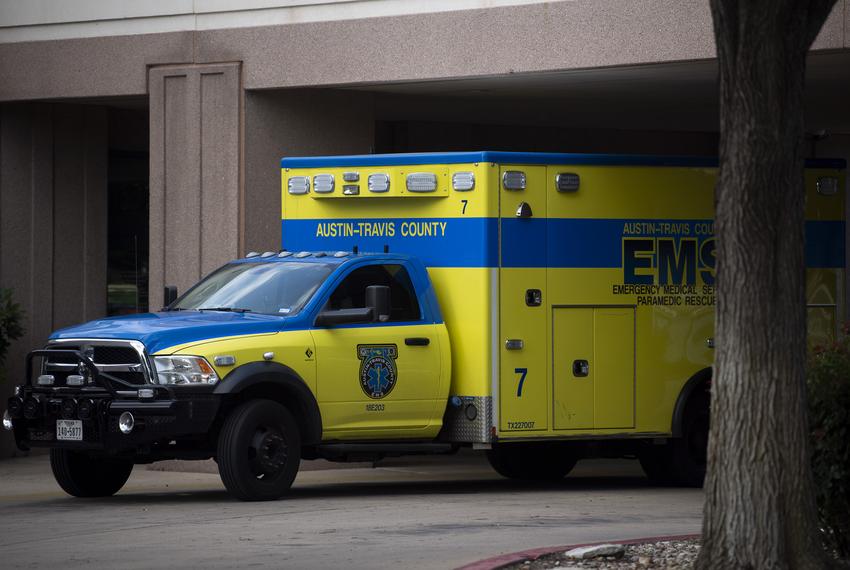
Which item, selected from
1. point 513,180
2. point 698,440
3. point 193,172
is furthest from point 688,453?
point 193,172

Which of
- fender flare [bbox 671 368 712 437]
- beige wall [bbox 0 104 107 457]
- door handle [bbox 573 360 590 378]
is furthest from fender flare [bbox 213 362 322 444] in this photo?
beige wall [bbox 0 104 107 457]

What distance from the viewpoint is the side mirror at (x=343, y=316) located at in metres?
13.2

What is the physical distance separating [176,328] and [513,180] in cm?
320

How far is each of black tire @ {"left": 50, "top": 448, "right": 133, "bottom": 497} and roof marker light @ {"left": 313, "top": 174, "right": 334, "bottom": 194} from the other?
119 inches

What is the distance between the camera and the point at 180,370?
41.0 ft

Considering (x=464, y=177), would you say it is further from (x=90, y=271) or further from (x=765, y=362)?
(x=90, y=271)

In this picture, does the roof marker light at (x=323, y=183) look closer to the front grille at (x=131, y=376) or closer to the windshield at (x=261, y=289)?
the windshield at (x=261, y=289)

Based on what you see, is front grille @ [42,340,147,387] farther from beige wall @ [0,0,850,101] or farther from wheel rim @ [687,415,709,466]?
wheel rim @ [687,415,709,466]

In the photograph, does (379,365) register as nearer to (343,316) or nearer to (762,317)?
(343,316)

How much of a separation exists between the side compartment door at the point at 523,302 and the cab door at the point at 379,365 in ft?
1.97

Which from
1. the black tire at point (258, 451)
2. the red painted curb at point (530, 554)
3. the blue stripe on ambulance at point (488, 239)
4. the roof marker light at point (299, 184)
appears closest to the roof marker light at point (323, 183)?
the roof marker light at point (299, 184)

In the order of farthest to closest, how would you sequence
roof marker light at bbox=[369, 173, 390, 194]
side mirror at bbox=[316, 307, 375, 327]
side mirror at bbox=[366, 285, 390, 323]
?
roof marker light at bbox=[369, 173, 390, 194] → side mirror at bbox=[366, 285, 390, 323] → side mirror at bbox=[316, 307, 375, 327]

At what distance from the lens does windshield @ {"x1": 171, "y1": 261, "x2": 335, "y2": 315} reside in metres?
13.5

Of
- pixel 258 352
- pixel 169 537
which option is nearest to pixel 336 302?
pixel 258 352
